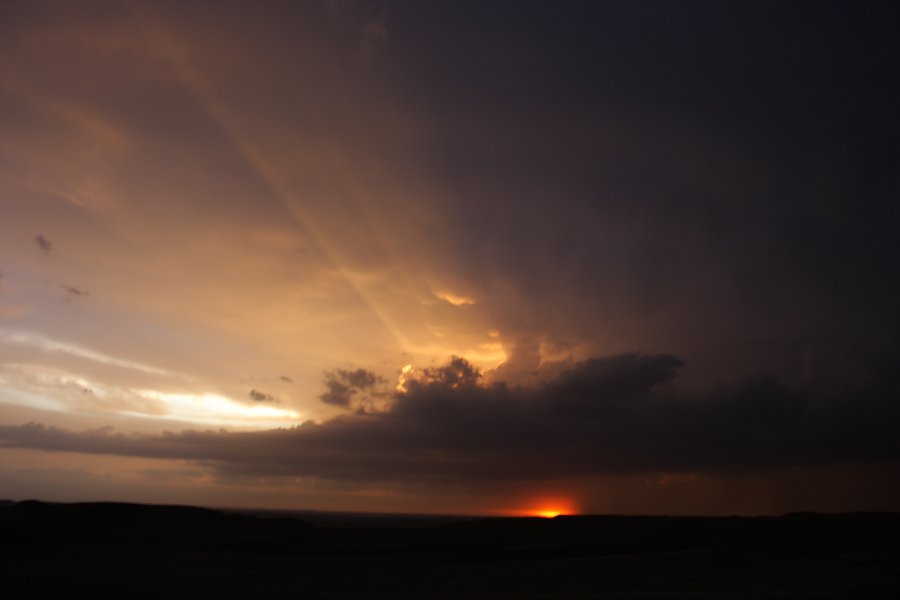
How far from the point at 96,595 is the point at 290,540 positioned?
28534 millimetres

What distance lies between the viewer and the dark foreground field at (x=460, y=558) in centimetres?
2430

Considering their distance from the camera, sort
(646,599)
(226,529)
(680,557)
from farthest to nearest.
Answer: (226,529)
(680,557)
(646,599)

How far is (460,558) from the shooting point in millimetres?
39781

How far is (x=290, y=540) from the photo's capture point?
165 feet

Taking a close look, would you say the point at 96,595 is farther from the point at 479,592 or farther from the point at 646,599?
the point at 646,599

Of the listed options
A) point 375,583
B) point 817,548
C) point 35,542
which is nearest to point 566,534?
point 817,548

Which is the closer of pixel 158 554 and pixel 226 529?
pixel 158 554

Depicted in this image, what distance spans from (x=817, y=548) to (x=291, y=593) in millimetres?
32896

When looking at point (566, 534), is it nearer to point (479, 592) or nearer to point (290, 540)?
point (290, 540)

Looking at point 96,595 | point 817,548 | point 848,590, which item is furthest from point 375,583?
point 817,548

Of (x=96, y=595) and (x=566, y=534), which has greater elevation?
(x=566, y=534)

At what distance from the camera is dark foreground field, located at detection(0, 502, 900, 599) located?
24.3m

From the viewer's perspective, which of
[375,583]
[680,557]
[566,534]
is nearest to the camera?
[375,583]

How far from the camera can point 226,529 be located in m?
57.5
